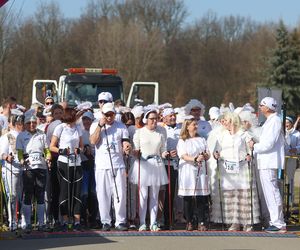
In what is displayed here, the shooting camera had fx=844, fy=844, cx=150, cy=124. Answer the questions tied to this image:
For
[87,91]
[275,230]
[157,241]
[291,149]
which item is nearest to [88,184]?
[157,241]

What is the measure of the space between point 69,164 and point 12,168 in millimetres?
894

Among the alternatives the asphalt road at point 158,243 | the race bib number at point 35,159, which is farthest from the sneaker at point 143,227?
the race bib number at point 35,159

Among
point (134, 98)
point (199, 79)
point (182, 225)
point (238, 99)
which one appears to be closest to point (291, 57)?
point (238, 99)

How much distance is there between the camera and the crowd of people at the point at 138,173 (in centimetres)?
1321

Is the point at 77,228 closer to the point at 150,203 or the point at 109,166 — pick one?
the point at 109,166

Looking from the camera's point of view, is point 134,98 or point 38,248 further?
point 134,98

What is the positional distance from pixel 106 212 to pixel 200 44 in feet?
225

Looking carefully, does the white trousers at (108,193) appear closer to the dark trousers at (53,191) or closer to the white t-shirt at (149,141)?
the white t-shirt at (149,141)

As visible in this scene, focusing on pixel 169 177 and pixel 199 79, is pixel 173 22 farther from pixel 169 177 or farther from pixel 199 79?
pixel 169 177

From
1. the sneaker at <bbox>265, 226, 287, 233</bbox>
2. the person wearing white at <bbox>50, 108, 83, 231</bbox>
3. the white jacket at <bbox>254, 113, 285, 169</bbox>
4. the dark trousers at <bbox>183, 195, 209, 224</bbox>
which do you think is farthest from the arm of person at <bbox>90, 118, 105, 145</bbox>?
the sneaker at <bbox>265, 226, 287, 233</bbox>

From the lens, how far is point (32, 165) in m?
13.1

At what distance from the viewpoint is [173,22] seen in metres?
79.3

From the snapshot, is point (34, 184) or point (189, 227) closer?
point (34, 184)

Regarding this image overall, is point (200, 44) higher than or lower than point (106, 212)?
higher
